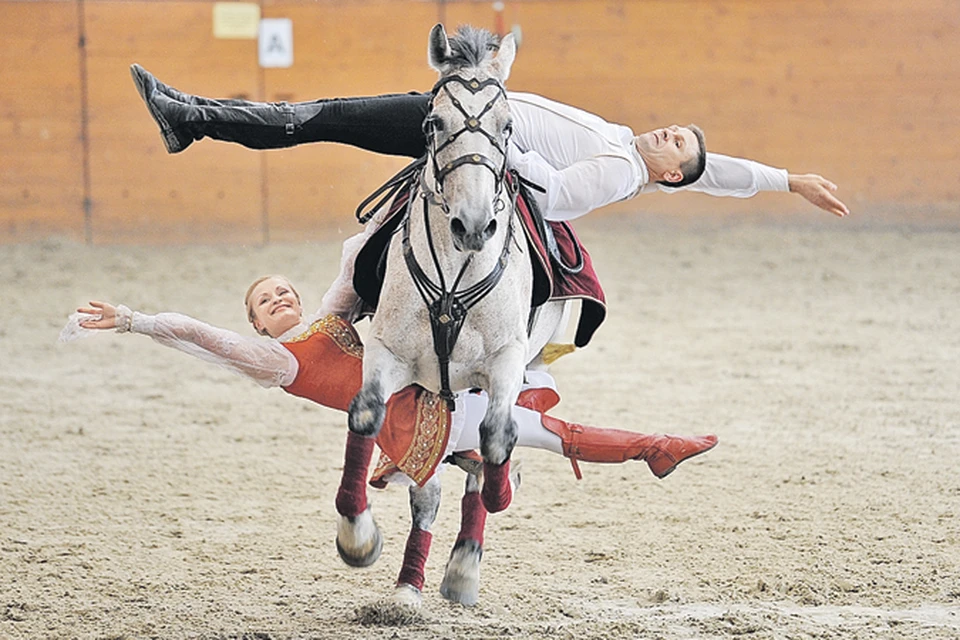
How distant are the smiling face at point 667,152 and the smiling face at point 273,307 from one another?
1.04 metres

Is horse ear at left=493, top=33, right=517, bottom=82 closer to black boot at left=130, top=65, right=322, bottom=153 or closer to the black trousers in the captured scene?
the black trousers

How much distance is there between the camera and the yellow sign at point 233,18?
9.40m

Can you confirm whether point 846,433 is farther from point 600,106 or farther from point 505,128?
point 600,106

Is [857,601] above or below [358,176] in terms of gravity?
below


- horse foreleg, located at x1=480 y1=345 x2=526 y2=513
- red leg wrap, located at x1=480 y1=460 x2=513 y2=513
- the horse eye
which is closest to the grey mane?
the horse eye

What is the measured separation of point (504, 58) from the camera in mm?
2660

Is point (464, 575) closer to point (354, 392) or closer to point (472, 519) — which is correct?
point (472, 519)

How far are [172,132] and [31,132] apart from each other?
6492 mm

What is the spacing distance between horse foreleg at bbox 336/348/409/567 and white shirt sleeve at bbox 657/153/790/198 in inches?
40.7

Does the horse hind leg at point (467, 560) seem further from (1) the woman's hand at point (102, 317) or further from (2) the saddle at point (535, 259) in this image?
(1) the woman's hand at point (102, 317)

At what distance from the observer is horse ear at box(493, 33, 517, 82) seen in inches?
103

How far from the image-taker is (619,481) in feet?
15.2

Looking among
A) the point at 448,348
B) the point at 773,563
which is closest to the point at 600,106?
the point at 773,563

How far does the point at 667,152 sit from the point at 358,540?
130 cm
